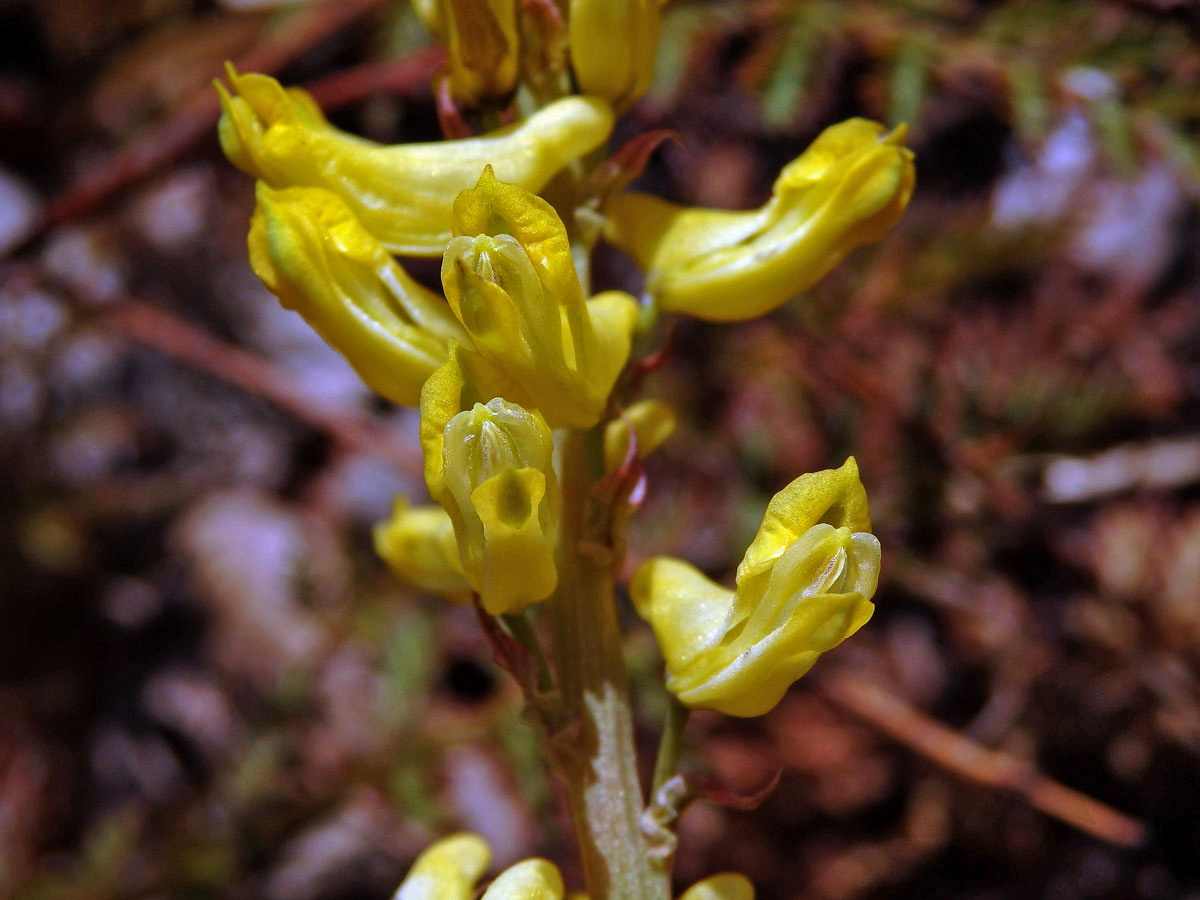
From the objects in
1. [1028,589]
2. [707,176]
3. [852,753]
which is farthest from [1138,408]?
[707,176]

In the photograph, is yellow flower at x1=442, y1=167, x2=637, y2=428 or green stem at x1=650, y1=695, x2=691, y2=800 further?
green stem at x1=650, y1=695, x2=691, y2=800

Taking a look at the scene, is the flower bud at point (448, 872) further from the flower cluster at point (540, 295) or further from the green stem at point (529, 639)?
the green stem at point (529, 639)

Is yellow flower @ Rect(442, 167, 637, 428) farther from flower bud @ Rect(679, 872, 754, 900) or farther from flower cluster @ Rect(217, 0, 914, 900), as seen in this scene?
flower bud @ Rect(679, 872, 754, 900)

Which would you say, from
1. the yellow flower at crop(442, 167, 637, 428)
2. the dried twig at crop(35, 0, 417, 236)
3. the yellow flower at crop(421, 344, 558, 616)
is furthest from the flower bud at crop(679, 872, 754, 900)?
the dried twig at crop(35, 0, 417, 236)

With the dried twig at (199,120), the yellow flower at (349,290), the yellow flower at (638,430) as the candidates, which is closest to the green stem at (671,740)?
the yellow flower at (638,430)

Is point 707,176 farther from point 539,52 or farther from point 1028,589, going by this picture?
point 539,52

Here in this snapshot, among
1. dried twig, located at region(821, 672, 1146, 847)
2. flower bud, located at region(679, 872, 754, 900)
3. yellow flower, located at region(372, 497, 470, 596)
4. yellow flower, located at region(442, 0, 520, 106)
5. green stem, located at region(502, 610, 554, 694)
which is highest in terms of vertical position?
yellow flower, located at region(442, 0, 520, 106)

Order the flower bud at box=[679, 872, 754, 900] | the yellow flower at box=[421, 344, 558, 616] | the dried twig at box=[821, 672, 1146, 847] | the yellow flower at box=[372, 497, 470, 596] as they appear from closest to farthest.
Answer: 1. the yellow flower at box=[421, 344, 558, 616]
2. the flower bud at box=[679, 872, 754, 900]
3. the yellow flower at box=[372, 497, 470, 596]
4. the dried twig at box=[821, 672, 1146, 847]
